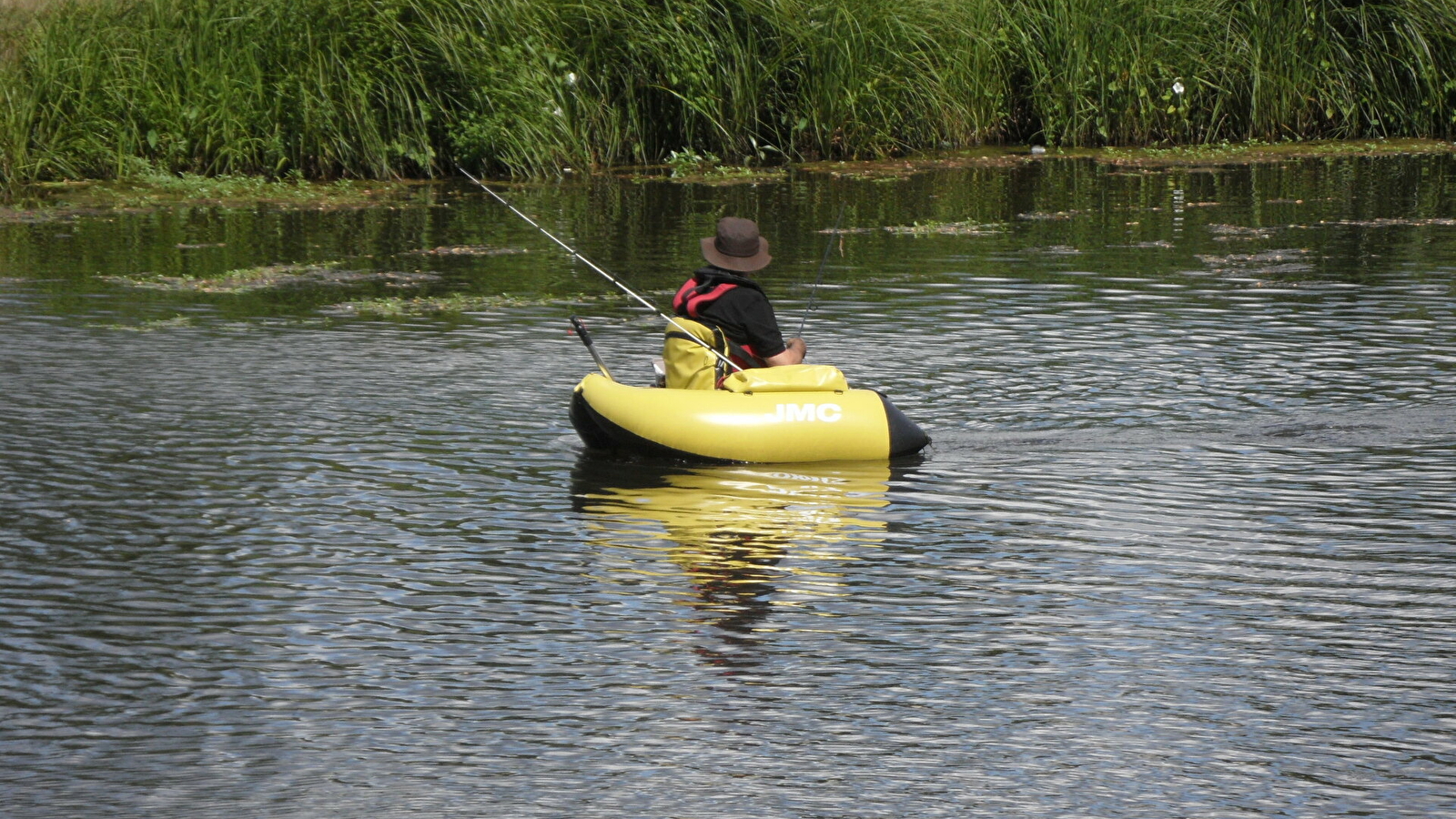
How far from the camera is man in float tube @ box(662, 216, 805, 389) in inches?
368

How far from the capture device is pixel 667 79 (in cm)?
2203

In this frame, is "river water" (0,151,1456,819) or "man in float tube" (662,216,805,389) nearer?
"river water" (0,151,1456,819)

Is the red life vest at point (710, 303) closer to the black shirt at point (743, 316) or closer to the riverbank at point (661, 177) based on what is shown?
the black shirt at point (743, 316)

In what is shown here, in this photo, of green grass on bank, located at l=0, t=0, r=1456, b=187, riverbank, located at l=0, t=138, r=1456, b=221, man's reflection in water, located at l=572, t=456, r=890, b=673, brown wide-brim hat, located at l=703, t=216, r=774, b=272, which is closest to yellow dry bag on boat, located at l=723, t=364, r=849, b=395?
man's reflection in water, located at l=572, t=456, r=890, b=673

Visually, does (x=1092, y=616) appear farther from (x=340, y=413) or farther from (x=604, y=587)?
(x=340, y=413)

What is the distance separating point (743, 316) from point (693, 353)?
0.30 meters

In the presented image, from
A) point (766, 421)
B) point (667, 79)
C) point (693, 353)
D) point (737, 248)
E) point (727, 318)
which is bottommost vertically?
point (766, 421)

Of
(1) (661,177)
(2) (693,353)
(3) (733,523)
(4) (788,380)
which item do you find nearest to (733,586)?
(3) (733,523)

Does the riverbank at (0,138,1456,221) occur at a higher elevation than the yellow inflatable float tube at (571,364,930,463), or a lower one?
higher

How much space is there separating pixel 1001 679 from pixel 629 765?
128 centimetres

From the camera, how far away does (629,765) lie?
17.4ft

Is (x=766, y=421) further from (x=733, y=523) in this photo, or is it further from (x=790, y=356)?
(x=733, y=523)

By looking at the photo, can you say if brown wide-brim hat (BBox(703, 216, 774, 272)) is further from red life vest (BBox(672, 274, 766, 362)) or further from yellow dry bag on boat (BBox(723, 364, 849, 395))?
yellow dry bag on boat (BBox(723, 364, 849, 395))

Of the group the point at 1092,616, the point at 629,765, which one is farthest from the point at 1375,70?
the point at 629,765
